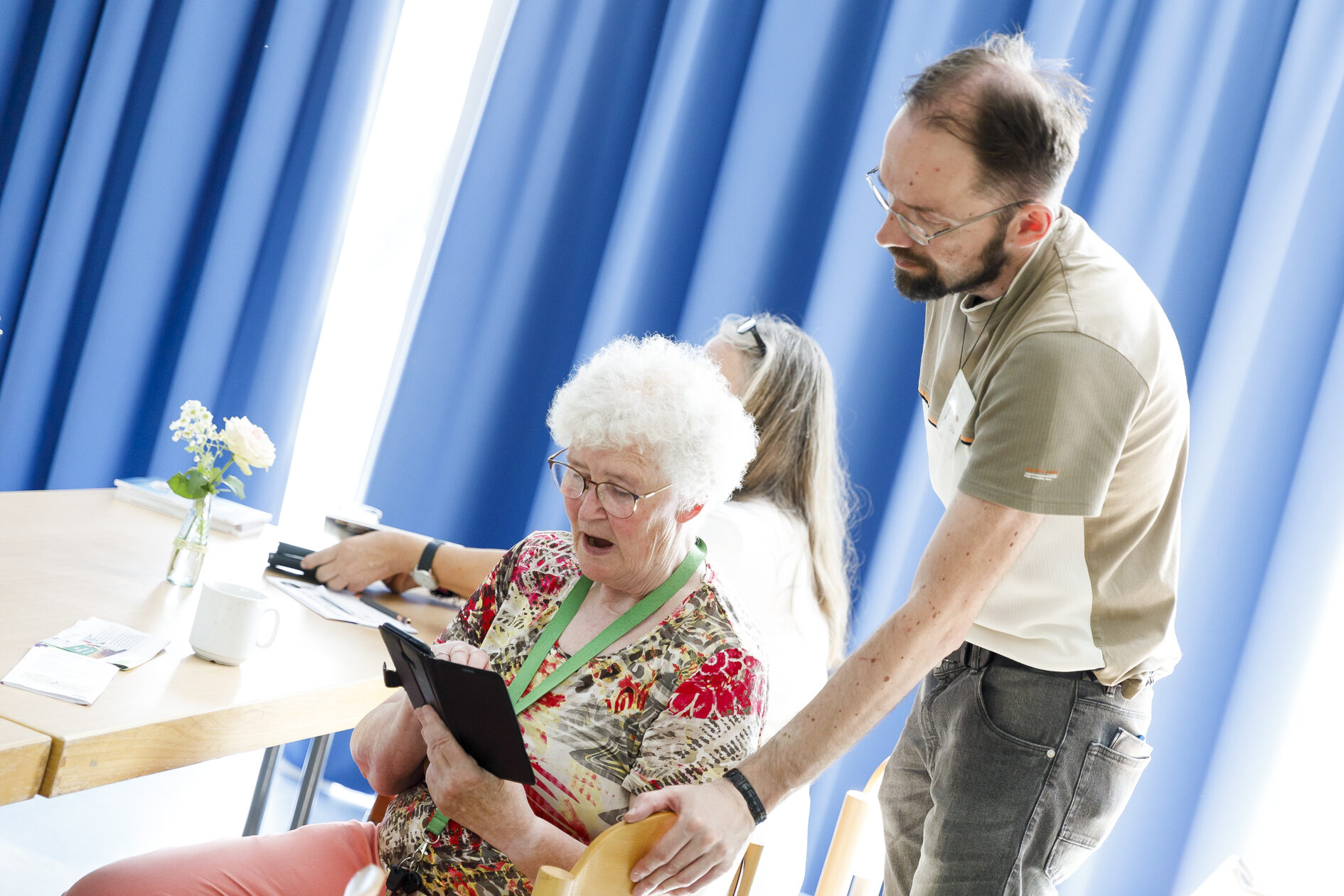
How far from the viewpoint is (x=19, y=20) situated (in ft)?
10.3

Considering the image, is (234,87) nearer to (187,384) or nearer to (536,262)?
(187,384)

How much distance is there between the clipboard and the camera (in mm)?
1111

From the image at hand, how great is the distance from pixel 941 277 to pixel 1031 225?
12 centimetres

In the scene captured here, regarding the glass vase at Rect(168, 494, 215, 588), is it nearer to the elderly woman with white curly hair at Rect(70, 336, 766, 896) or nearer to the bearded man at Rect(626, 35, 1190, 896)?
the elderly woman with white curly hair at Rect(70, 336, 766, 896)

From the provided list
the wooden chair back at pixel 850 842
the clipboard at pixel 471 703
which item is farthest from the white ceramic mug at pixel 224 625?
the wooden chair back at pixel 850 842

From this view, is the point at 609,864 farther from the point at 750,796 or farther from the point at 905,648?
the point at 905,648

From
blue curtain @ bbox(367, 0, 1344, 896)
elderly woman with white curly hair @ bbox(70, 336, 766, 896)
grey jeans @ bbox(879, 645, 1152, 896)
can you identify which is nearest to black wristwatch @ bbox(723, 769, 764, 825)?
elderly woman with white curly hair @ bbox(70, 336, 766, 896)

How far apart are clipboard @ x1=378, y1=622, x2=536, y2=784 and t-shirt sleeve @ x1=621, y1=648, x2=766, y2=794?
163mm

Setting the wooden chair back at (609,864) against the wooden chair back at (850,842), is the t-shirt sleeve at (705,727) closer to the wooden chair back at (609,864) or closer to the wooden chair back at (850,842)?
the wooden chair back at (609,864)

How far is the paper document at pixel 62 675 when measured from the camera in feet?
3.81

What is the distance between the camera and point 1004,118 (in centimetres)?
121

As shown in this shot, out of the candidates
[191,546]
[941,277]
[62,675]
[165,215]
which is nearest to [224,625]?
[62,675]

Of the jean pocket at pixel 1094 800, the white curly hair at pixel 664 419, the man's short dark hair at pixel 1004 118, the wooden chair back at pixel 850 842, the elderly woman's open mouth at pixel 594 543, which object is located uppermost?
the man's short dark hair at pixel 1004 118

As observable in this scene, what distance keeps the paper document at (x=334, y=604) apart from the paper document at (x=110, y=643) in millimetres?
384
